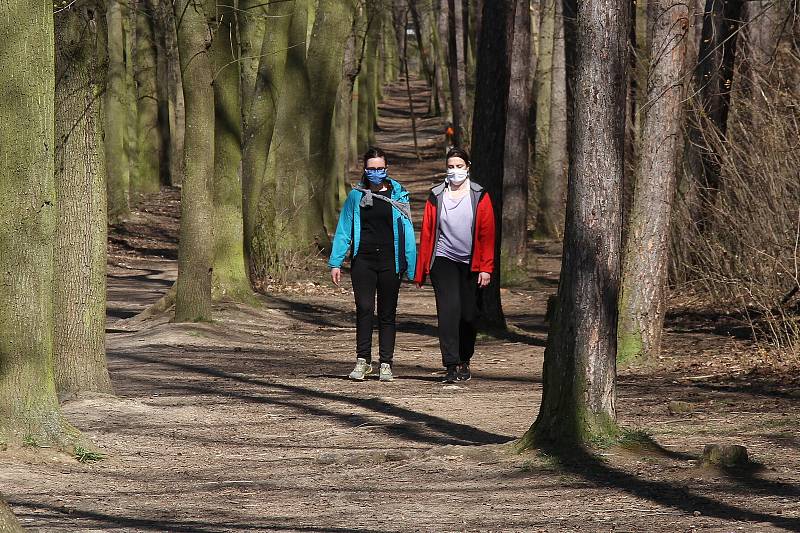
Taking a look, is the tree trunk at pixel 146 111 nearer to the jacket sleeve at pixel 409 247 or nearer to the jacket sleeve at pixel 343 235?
the jacket sleeve at pixel 343 235

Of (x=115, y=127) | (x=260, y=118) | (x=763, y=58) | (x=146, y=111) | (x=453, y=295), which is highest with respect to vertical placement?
(x=146, y=111)

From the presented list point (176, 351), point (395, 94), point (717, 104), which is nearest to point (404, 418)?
point (176, 351)

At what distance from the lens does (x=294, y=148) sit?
21812mm

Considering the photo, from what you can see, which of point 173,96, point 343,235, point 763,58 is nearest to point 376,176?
point 343,235

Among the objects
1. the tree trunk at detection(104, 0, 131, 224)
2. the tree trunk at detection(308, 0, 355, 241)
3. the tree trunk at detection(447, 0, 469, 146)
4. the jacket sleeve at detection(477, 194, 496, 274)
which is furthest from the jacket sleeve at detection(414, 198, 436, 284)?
the tree trunk at detection(447, 0, 469, 146)

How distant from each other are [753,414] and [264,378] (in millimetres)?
4962

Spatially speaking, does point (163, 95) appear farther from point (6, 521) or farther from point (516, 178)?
point (6, 521)

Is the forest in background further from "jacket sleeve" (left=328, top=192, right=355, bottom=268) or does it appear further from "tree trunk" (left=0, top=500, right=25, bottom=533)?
"tree trunk" (left=0, top=500, right=25, bottom=533)

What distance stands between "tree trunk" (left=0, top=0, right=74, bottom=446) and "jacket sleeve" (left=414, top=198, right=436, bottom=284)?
3508 mm

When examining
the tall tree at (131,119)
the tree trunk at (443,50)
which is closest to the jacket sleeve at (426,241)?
the tall tree at (131,119)

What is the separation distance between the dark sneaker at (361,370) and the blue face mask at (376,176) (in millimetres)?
1628

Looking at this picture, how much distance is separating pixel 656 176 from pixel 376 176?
97.0 inches

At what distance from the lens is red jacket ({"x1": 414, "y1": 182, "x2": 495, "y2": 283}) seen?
33.8 feet

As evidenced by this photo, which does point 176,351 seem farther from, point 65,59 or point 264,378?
point 65,59
